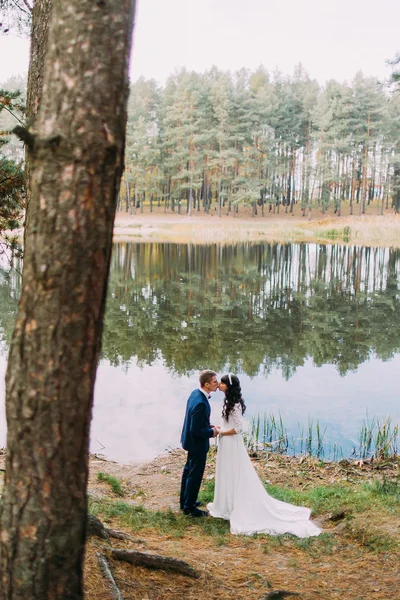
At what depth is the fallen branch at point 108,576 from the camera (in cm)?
374

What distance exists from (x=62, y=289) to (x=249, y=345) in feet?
48.9

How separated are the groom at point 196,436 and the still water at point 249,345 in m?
3.10

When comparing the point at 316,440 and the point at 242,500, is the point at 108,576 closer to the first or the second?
the point at 242,500

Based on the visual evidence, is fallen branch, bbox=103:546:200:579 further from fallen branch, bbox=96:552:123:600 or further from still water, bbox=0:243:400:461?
still water, bbox=0:243:400:461

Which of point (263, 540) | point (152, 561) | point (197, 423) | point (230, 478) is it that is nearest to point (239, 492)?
point (230, 478)

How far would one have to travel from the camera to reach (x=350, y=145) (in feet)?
268

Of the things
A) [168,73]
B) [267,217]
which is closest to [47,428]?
[267,217]

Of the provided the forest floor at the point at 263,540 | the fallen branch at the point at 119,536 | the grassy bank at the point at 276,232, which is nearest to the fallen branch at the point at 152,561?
the forest floor at the point at 263,540

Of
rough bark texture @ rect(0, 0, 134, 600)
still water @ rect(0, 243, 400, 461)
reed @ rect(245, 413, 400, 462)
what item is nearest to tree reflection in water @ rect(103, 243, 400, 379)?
still water @ rect(0, 243, 400, 461)

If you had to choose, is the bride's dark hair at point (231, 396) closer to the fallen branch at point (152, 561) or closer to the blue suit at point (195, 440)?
the blue suit at point (195, 440)

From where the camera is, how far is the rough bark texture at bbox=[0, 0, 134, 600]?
8.23 feet

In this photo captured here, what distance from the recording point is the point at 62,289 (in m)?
2.50

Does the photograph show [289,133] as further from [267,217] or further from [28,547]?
[28,547]

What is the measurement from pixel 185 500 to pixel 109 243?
198 inches
